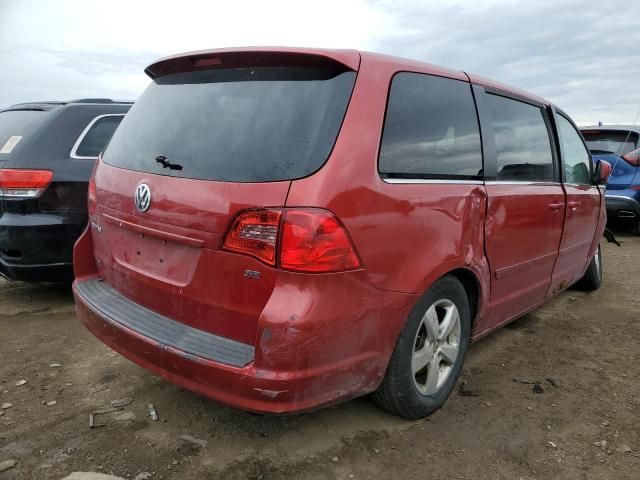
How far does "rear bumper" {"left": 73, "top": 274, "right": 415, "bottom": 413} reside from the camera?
1.95m

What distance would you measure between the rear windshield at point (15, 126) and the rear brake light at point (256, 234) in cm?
287

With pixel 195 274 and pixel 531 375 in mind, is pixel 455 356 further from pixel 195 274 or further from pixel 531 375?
pixel 195 274

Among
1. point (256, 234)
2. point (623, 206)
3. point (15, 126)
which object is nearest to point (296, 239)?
point (256, 234)

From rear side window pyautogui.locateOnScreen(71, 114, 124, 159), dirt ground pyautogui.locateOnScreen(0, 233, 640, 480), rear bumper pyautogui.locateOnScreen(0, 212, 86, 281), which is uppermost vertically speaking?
rear side window pyautogui.locateOnScreen(71, 114, 124, 159)

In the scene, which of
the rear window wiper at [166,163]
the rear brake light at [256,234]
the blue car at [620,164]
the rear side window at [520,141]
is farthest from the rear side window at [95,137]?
the blue car at [620,164]

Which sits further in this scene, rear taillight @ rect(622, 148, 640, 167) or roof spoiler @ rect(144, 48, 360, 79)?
rear taillight @ rect(622, 148, 640, 167)

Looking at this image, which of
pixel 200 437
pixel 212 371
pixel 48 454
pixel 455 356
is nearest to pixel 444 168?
pixel 455 356

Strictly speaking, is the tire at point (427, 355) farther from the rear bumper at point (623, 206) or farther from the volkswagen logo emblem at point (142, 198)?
the rear bumper at point (623, 206)

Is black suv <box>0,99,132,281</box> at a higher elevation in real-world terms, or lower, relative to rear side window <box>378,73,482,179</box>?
lower

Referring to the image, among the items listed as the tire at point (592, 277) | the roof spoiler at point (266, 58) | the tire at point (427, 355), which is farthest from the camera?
the tire at point (592, 277)

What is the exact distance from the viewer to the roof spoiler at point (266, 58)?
2.18 m

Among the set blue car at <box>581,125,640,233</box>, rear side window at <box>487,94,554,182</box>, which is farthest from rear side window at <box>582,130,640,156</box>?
rear side window at <box>487,94,554,182</box>

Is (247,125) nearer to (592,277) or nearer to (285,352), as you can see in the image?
(285,352)

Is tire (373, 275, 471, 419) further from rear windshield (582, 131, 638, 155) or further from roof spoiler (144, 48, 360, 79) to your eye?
rear windshield (582, 131, 638, 155)
